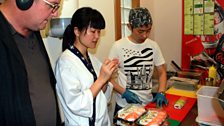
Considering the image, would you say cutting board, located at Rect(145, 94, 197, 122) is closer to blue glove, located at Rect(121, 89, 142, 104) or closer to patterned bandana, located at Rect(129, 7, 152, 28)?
blue glove, located at Rect(121, 89, 142, 104)

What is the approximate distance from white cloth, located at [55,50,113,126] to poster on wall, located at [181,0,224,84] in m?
1.69

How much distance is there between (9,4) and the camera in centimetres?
95

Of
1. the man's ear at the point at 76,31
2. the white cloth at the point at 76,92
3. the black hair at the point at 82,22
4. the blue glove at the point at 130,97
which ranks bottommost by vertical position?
the blue glove at the point at 130,97

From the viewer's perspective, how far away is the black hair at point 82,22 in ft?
4.07

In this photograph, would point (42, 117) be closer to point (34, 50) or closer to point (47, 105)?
point (47, 105)

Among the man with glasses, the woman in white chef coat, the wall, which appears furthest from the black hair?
the wall

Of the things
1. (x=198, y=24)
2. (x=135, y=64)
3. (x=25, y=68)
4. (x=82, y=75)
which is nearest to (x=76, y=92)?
(x=82, y=75)

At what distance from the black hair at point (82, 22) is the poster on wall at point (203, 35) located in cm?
170

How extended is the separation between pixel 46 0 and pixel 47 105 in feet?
1.62

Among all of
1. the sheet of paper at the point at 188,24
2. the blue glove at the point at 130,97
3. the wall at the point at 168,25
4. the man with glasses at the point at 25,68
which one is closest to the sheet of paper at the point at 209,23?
the sheet of paper at the point at 188,24

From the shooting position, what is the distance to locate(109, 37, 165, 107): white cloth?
179cm

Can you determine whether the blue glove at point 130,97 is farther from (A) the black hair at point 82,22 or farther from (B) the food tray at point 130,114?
(A) the black hair at point 82,22

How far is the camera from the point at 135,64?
1.78 meters

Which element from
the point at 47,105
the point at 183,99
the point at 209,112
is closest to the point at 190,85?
the point at 183,99
